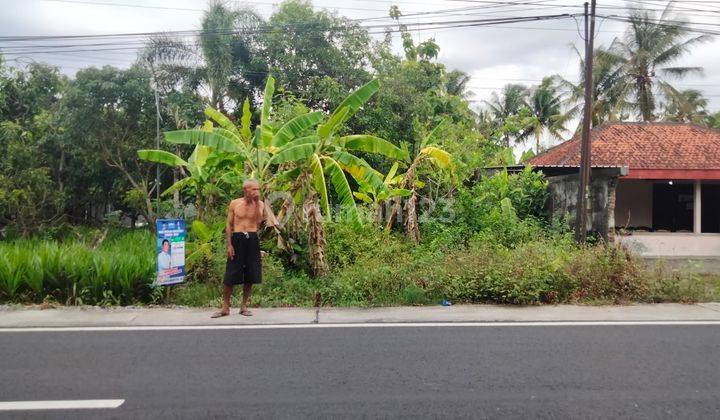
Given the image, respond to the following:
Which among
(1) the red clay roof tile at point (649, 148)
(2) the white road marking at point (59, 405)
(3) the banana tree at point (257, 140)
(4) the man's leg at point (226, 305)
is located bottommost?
(2) the white road marking at point (59, 405)

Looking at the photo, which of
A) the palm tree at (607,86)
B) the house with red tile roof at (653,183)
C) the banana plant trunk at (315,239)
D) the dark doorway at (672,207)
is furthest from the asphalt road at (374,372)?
the palm tree at (607,86)

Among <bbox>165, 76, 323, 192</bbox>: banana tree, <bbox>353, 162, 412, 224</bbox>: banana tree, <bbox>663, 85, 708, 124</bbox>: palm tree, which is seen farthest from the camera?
<bbox>663, 85, 708, 124</bbox>: palm tree

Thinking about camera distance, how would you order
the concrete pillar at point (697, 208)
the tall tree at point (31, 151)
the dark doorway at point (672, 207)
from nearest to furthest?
the tall tree at point (31, 151)
the concrete pillar at point (697, 208)
the dark doorway at point (672, 207)

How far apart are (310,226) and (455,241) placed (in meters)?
3.46

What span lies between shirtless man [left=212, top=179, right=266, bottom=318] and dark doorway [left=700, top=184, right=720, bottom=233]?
1645cm

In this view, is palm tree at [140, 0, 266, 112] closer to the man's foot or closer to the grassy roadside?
the grassy roadside

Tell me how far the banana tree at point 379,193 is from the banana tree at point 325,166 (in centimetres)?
50

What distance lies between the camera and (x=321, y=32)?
17266 mm

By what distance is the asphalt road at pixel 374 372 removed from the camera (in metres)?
4.11

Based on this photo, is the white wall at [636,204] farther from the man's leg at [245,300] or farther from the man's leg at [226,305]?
the man's leg at [226,305]

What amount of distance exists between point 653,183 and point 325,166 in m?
13.4

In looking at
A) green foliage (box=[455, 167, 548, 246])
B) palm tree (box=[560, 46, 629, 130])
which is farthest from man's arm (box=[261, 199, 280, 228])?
palm tree (box=[560, 46, 629, 130])

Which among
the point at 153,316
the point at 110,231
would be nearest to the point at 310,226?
the point at 153,316

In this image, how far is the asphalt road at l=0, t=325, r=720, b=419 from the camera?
13.5 ft
